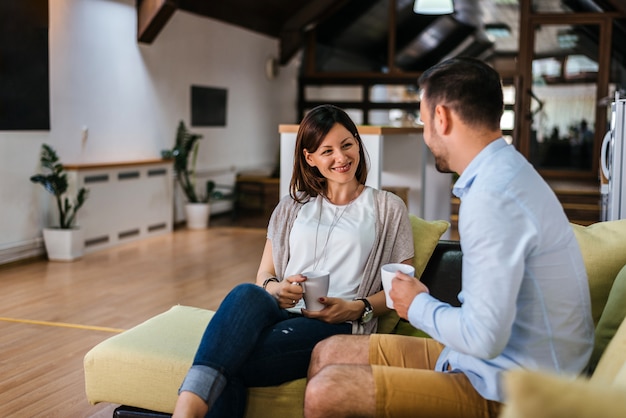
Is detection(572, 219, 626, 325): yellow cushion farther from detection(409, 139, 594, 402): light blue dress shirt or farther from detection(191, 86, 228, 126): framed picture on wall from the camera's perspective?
detection(191, 86, 228, 126): framed picture on wall

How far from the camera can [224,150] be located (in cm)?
987

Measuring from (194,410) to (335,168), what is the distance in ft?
3.09

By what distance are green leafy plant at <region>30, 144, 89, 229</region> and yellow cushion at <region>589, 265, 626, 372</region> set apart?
5.12 m

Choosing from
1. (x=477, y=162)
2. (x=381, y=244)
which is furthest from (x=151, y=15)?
(x=477, y=162)

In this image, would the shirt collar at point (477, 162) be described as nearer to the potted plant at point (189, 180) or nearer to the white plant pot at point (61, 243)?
the white plant pot at point (61, 243)

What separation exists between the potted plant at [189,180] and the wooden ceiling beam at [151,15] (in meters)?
1.13

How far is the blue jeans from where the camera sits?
201 cm

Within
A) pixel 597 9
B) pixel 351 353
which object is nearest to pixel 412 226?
pixel 351 353

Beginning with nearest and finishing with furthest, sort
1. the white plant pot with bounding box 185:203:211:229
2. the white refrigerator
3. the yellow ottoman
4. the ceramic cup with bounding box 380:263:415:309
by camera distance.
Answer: the ceramic cup with bounding box 380:263:415:309, the yellow ottoman, the white refrigerator, the white plant pot with bounding box 185:203:211:229

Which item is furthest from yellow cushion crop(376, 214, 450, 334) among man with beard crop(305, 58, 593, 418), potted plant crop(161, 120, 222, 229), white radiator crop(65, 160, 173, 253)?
potted plant crop(161, 120, 222, 229)

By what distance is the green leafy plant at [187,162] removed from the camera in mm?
8367

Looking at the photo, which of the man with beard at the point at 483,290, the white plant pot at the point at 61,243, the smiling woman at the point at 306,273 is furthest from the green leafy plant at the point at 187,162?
the man with beard at the point at 483,290

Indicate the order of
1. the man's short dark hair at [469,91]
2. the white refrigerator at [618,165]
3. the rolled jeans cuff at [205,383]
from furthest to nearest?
the white refrigerator at [618,165], the rolled jeans cuff at [205,383], the man's short dark hair at [469,91]

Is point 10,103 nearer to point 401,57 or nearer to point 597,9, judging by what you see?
point 401,57
